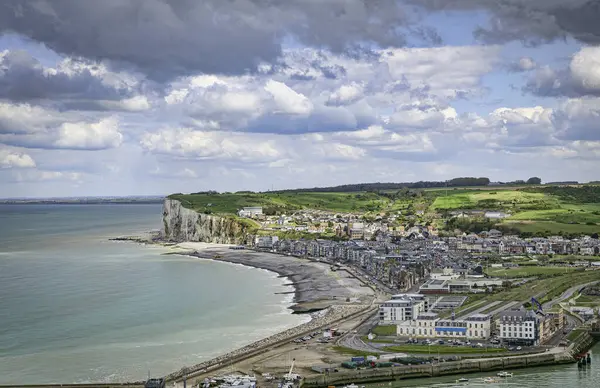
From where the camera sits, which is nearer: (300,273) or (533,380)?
(533,380)

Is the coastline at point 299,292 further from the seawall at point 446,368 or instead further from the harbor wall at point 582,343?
the harbor wall at point 582,343

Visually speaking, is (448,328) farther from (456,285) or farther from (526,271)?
(526,271)

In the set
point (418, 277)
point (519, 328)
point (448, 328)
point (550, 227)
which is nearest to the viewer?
point (519, 328)

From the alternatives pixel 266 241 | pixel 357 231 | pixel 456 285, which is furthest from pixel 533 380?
pixel 357 231

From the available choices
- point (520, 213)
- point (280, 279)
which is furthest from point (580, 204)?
point (280, 279)

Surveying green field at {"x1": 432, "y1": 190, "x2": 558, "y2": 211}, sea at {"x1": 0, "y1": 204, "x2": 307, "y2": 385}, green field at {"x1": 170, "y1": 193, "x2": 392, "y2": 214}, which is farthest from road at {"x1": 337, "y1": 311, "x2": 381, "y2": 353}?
green field at {"x1": 170, "y1": 193, "x2": 392, "y2": 214}

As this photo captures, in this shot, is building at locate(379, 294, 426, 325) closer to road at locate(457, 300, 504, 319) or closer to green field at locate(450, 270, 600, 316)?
green field at locate(450, 270, 600, 316)
